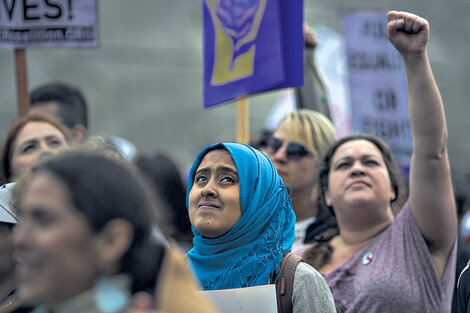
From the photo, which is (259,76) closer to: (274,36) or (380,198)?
(274,36)

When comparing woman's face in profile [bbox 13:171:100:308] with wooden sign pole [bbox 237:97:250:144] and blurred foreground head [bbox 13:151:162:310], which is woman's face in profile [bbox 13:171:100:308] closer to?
blurred foreground head [bbox 13:151:162:310]

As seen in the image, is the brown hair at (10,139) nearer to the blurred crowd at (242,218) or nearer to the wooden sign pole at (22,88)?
the blurred crowd at (242,218)

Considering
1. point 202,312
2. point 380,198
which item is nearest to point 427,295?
point 380,198

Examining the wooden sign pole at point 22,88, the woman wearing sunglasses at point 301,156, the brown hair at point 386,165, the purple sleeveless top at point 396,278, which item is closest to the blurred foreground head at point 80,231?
the purple sleeveless top at point 396,278

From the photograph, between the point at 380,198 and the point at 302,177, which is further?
the point at 302,177

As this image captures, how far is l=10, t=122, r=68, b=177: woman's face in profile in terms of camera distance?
12.4ft

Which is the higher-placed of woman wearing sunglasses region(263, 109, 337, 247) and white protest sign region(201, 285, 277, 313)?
woman wearing sunglasses region(263, 109, 337, 247)

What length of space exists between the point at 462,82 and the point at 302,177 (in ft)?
37.1

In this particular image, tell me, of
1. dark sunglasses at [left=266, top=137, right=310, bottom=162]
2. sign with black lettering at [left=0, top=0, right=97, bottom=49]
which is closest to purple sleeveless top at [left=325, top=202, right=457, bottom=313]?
dark sunglasses at [left=266, top=137, right=310, bottom=162]

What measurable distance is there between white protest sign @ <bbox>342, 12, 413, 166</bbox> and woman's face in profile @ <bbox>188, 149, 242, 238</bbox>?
10.7 feet

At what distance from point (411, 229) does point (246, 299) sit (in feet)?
3.37

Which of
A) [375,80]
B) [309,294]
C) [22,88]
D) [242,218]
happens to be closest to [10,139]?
[22,88]

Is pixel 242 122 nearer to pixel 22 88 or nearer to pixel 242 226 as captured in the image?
pixel 22 88

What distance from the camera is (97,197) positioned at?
158cm
